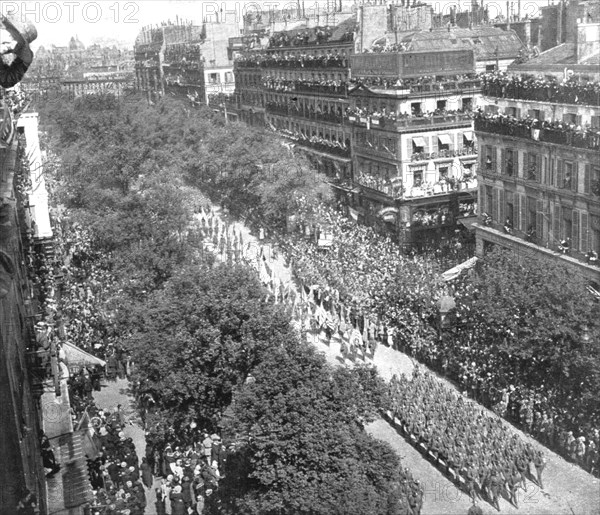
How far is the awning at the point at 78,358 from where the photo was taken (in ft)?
98.5

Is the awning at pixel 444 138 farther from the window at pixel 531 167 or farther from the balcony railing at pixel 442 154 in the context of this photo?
the window at pixel 531 167

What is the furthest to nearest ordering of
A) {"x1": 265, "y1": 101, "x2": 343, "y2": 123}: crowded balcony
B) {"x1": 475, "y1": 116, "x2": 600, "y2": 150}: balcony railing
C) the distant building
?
the distant building, {"x1": 265, "y1": 101, "x2": 343, "y2": 123}: crowded balcony, {"x1": 475, "y1": 116, "x2": 600, "y2": 150}: balcony railing

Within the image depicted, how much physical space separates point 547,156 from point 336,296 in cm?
1043

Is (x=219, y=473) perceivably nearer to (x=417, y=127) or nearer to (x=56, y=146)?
(x=417, y=127)

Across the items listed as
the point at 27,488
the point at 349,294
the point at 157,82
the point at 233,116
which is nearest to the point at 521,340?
the point at 349,294

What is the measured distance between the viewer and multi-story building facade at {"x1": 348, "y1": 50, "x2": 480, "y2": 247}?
5059 centimetres

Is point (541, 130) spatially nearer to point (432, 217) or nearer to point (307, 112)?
point (432, 217)

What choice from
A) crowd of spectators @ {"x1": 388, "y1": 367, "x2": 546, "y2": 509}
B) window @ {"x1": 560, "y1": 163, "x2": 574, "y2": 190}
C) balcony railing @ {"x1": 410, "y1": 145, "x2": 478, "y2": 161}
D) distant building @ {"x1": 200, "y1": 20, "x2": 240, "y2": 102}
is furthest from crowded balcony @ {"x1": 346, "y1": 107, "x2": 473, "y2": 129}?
distant building @ {"x1": 200, "y1": 20, "x2": 240, "y2": 102}

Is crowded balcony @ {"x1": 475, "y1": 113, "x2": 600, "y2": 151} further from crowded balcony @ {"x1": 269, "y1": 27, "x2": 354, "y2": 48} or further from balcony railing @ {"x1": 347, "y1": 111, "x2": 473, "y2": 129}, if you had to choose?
crowded balcony @ {"x1": 269, "y1": 27, "x2": 354, "y2": 48}

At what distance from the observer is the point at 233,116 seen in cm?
8894

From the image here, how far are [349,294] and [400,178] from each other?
1465 centimetres

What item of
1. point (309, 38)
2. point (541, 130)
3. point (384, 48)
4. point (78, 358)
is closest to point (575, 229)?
point (541, 130)

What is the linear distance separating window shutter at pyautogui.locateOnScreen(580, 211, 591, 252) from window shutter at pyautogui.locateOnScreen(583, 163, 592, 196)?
0.97m

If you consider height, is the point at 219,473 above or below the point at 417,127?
below
